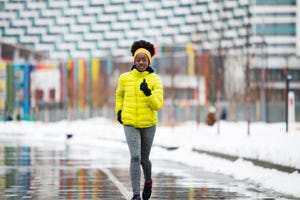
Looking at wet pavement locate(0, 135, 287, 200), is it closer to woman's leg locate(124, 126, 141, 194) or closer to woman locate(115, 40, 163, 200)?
woman's leg locate(124, 126, 141, 194)

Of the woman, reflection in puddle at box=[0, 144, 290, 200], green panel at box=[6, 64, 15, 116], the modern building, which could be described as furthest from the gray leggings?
green panel at box=[6, 64, 15, 116]

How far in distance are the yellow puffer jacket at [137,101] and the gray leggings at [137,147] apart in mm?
75

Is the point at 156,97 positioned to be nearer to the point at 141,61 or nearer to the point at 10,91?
the point at 141,61

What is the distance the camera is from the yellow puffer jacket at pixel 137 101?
1131 cm

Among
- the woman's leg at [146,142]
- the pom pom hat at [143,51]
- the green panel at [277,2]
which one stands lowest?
the woman's leg at [146,142]

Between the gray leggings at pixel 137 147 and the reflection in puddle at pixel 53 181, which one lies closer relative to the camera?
the gray leggings at pixel 137 147

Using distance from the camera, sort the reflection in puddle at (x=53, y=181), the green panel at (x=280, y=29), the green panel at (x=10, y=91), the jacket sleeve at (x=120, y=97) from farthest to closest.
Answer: the green panel at (x=280, y=29)
the green panel at (x=10, y=91)
the reflection in puddle at (x=53, y=181)
the jacket sleeve at (x=120, y=97)

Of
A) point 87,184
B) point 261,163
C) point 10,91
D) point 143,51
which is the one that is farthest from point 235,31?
point 143,51

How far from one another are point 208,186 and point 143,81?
442cm

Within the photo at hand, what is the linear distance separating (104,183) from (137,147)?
476cm

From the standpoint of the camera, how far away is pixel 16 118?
315 ft

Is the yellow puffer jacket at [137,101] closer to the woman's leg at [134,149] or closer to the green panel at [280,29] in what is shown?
the woman's leg at [134,149]

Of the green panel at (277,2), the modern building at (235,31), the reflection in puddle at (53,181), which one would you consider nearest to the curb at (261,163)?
the reflection in puddle at (53,181)

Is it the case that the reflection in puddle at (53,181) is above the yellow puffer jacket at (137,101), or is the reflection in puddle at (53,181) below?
below
